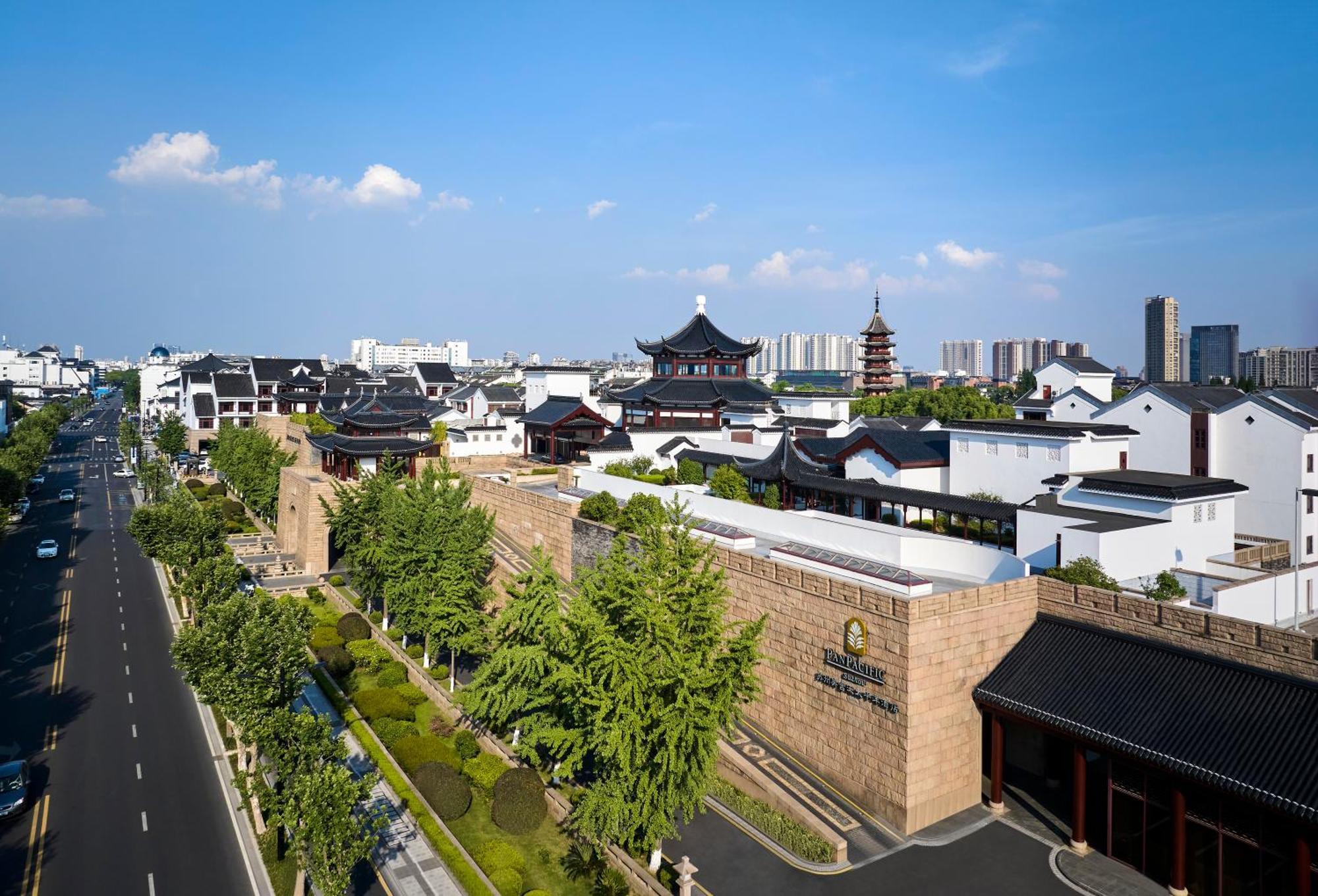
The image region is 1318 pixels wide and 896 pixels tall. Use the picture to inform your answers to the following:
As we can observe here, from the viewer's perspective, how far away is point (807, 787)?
23.0 meters

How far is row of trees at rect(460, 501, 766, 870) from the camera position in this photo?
713 inches

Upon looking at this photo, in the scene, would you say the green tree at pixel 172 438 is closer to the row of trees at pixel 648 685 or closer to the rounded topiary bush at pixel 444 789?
the rounded topiary bush at pixel 444 789

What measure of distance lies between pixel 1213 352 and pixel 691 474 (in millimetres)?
136734

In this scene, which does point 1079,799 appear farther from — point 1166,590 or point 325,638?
point 325,638

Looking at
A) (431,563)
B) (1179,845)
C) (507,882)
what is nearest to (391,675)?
(431,563)

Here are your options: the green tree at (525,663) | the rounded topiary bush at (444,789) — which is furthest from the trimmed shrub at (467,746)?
the rounded topiary bush at (444,789)

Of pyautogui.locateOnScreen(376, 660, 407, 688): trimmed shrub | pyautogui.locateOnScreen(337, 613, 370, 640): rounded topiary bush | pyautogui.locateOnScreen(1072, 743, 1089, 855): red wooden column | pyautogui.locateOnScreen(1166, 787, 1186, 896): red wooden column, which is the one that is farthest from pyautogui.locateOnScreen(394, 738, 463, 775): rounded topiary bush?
pyautogui.locateOnScreen(1166, 787, 1186, 896): red wooden column

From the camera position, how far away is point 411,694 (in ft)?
101

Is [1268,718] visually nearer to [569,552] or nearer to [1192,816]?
[1192,816]

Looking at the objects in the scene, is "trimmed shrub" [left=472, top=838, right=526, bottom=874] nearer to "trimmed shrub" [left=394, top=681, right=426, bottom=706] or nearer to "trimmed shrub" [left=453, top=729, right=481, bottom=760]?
"trimmed shrub" [left=453, top=729, right=481, bottom=760]

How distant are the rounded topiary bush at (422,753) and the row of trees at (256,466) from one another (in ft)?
124

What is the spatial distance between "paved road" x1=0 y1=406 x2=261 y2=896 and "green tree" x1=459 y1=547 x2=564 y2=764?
7188 millimetres

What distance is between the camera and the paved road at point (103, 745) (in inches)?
803

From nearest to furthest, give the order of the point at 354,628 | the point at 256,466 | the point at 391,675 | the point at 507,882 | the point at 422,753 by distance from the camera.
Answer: the point at 507,882 < the point at 422,753 < the point at 391,675 < the point at 354,628 < the point at 256,466
